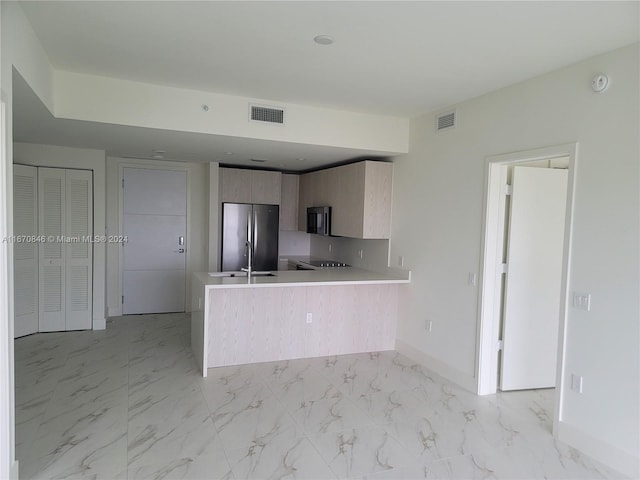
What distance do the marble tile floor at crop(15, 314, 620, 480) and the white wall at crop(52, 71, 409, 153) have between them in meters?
2.31

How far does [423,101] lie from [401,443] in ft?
9.74

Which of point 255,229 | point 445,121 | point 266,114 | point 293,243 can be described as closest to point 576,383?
point 445,121

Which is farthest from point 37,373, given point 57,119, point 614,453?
point 614,453

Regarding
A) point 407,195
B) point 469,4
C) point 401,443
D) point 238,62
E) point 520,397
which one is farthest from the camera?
point 407,195

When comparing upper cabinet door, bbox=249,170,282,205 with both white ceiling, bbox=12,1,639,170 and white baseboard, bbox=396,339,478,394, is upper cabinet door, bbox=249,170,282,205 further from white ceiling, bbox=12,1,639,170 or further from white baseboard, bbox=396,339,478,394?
white baseboard, bbox=396,339,478,394

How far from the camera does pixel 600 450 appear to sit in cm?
281

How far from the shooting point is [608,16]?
230 centimetres

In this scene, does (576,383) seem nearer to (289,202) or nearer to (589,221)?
(589,221)

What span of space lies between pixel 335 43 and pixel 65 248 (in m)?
4.41

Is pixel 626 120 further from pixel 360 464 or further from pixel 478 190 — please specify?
pixel 360 464

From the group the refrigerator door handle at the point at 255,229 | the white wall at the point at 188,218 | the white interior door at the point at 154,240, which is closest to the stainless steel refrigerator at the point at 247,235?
the refrigerator door handle at the point at 255,229

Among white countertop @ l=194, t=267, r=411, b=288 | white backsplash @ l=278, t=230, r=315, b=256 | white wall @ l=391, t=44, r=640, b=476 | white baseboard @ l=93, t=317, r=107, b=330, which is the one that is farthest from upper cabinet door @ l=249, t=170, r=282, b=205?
white wall @ l=391, t=44, r=640, b=476

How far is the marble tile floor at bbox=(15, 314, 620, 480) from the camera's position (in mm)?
2650

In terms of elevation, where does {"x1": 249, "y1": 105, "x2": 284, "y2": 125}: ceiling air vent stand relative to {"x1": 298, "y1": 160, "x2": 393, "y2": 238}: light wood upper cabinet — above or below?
above
